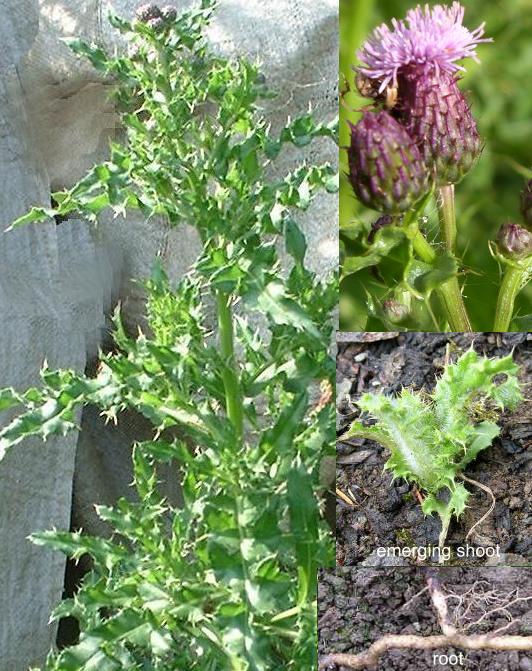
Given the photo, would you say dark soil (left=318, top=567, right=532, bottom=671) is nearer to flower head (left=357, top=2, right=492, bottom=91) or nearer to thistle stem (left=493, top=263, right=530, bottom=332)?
thistle stem (left=493, top=263, right=530, bottom=332)

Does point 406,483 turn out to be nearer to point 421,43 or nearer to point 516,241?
point 516,241

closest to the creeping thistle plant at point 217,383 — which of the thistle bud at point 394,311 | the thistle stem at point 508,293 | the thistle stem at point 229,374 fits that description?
the thistle stem at point 229,374

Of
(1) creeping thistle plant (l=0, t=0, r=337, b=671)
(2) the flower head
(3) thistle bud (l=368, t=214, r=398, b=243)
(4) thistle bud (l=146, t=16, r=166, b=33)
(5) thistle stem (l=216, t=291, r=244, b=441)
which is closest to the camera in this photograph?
(2) the flower head

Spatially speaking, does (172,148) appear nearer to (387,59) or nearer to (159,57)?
(159,57)

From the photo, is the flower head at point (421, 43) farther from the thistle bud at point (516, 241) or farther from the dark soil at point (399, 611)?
the dark soil at point (399, 611)

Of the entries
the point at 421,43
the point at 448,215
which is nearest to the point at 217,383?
the point at 448,215

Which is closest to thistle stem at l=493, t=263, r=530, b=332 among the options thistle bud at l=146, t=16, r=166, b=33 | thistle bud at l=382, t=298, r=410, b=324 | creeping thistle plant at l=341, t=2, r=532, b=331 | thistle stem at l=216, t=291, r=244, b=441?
creeping thistle plant at l=341, t=2, r=532, b=331
